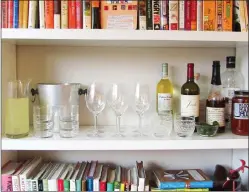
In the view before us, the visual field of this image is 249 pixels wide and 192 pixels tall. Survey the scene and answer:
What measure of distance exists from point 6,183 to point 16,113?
232 mm

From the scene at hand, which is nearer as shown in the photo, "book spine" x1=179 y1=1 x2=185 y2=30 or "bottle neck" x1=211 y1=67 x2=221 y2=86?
"book spine" x1=179 y1=1 x2=185 y2=30

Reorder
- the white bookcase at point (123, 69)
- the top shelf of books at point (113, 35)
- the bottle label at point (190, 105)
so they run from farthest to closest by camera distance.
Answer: the white bookcase at point (123, 69) → the bottle label at point (190, 105) → the top shelf of books at point (113, 35)

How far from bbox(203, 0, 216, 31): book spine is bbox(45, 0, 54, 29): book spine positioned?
502mm

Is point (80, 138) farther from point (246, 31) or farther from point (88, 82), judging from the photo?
point (246, 31)

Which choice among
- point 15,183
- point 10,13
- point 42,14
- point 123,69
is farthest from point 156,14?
point 15,183

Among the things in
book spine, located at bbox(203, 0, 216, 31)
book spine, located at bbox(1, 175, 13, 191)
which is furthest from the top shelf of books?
book spine, located at bbox(1, 175, 13, 191)

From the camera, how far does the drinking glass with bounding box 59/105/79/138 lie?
0.96 m

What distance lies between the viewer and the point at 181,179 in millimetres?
1005

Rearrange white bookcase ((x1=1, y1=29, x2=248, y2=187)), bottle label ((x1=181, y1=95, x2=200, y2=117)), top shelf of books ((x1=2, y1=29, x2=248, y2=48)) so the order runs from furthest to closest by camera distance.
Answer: white bookcase ((x1=1, y1=29, x2=248, y2=187))
bottle label ((x1=181, y1=95, x2=200, y2=117))
top shelf of books ((x1=2, y1=29, x2=248, y2=48))

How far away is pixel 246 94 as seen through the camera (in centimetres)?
95

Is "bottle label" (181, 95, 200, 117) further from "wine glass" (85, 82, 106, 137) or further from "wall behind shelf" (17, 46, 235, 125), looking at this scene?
"wine glass" (85, 82, 106, 137)

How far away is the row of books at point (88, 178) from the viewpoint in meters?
0.94

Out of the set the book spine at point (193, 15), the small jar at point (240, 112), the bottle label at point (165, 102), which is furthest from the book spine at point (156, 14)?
the small jar at point (240, 112)

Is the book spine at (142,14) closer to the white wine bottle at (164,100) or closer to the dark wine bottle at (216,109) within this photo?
the white wine bottle at (164,100)
